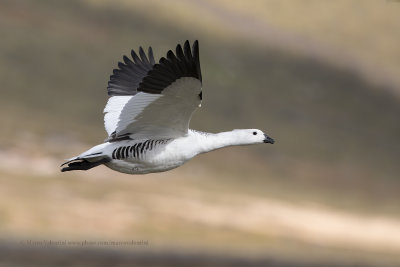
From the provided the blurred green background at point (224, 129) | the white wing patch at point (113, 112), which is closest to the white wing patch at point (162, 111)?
the white wing patch at point (113, 112)

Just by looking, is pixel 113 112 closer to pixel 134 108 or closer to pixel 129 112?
pixel 129 112

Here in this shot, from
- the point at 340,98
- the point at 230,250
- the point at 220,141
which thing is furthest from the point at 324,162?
the point at 220,141

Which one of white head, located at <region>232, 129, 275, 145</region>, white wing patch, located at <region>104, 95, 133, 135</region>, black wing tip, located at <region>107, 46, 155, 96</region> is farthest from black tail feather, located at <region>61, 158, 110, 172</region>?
black wing tip, located at <region>107, 46, 155, 96</region>

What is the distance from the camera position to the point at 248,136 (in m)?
16.5

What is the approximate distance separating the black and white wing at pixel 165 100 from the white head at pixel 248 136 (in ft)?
2.95

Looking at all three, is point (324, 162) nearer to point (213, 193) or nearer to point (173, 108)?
point (213, 193)

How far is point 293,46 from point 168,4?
28.5 ft

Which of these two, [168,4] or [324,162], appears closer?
[324,162]

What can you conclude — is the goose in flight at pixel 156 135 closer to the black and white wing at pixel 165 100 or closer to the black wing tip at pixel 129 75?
the black and white wing at pixel 165 100

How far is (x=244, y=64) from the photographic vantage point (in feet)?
213

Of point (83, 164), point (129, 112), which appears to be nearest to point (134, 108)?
point (129, 112)

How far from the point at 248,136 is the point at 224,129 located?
3811 centimetres

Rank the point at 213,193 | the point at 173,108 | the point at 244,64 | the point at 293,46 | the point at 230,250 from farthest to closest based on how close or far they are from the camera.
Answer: the point at 293,46 → the point at 244,64 → the point at 213,193 → the point at 230,250 → the point at 173,108

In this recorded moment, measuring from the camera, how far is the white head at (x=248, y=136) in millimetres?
16406
